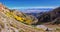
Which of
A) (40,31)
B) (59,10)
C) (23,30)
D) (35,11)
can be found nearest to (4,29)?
(23,30)

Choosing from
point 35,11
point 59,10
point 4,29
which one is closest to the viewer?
point 4,29

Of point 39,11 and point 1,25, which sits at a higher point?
point 1,25

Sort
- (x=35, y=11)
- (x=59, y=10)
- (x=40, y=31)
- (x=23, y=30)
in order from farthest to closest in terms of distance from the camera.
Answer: (x=35, y=11)
(x=59, y=10)
(x=40, y=31)
(x=23, y=30)

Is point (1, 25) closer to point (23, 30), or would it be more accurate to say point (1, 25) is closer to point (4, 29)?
point (4, 29)

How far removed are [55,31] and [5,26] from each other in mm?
8038

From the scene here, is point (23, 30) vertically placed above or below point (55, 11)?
above

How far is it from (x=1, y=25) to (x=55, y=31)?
8.48m

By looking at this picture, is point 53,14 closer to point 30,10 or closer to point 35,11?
point 35,11

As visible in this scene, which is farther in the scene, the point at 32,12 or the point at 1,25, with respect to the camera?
the point at 32,12

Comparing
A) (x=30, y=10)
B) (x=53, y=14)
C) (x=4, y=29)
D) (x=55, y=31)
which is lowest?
(x=30, y=10)

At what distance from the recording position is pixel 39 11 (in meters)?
80.6

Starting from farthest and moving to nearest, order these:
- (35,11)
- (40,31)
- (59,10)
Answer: (35,11), (59,10), (40,31)

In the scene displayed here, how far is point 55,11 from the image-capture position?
160 feet

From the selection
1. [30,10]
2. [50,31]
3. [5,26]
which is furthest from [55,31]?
[30,10]
